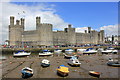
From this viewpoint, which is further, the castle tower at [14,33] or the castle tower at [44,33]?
the castle tower at [14,33]

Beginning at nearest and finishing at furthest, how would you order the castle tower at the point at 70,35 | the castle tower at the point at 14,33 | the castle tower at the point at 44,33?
the castle tower at the point at 44,33, the castle tower at the point at 14,33, the castle tower at the point at 70,35

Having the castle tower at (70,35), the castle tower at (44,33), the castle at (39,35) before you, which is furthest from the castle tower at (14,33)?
the castle tower at (70,35)

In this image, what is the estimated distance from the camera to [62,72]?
16.1 metres

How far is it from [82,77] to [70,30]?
90.0m

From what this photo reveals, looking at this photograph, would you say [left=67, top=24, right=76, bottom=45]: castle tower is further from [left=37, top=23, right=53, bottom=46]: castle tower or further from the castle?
[left=37, top=23, right=53, bottom=46]: castle tower

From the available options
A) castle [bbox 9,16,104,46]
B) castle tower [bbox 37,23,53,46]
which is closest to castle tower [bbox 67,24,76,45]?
castle [bbox 9,16,104,46]

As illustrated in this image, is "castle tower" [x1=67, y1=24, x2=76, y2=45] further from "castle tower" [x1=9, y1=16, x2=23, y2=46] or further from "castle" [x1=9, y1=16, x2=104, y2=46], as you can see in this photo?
"castle tower" [x1=9, y1=16, x2=23, y2=46]

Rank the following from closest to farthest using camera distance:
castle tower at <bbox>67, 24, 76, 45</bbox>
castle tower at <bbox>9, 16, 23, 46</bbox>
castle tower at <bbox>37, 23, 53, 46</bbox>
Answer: castle tower at <bbox>37, 23, 53, 46</bbox> → castle tower at <bbox>9, 16, 23, 46</bbox> → castle tower at <bbox>67, 24, 76, 45</bbox>

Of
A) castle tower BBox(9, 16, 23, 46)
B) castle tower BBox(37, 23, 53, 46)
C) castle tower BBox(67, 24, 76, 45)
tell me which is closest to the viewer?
castle tower BBox(37, 23, 53, 46)

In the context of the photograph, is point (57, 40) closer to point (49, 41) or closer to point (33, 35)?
point (49, 41)

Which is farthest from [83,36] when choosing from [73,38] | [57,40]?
[57,40]

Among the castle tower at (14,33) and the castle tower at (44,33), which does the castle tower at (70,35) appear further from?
the castle tower at (14,33)

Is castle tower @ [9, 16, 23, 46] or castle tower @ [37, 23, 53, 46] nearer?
castle tower @ [37, 23, 53, 46]

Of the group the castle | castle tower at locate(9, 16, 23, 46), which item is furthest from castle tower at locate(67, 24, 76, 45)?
castle tower at locate(9, 16, 23, 46)
